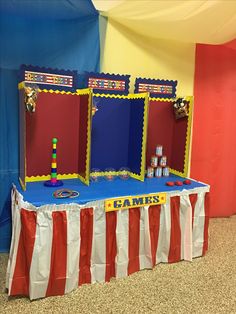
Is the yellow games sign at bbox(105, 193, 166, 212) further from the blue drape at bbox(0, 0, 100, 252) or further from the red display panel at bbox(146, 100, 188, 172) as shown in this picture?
the blue drape at bbox(0, 0, 100, 252)

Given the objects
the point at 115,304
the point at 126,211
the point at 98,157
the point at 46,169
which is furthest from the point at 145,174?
the point at 115,304

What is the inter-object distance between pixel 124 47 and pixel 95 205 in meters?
1.35

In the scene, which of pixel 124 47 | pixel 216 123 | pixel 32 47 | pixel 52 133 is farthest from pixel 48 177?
pixel 216 123

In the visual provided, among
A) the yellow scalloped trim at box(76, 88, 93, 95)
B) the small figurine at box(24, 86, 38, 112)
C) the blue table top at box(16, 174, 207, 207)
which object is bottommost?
the blue table top at box(16, 174, 207, 207)

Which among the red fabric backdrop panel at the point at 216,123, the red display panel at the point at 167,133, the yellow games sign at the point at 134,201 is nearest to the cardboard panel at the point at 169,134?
the red display panel at the point at 167,133

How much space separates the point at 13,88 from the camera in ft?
7.22

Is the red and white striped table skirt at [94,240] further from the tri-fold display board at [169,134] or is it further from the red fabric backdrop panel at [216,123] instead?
the red fabric backdrop panel at [216,123]

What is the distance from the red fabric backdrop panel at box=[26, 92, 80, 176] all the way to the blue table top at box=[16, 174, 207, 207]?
14 centimetres

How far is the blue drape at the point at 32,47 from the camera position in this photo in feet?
6.85

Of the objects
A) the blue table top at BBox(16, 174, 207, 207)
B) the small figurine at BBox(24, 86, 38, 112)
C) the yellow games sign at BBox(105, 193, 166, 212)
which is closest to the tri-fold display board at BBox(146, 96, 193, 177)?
the blue table top at BBox(16, 174, 207, 207)

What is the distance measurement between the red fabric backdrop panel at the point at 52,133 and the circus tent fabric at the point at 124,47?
14cm

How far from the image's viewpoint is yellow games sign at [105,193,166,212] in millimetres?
1967

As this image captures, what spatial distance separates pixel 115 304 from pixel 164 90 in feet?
5.60

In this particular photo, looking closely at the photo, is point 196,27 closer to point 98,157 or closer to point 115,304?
point 98,157
